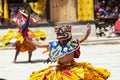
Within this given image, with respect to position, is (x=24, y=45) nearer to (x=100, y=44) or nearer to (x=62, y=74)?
(x=100, y=44)

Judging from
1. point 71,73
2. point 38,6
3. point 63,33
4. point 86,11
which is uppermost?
point 63,33

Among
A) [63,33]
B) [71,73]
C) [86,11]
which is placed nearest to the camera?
[71,73]

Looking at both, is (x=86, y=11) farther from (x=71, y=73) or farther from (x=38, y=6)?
(x=71, y=73)

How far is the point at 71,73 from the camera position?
7.79 meters

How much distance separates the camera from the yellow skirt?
7758mm

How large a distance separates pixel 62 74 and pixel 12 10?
13294 mm

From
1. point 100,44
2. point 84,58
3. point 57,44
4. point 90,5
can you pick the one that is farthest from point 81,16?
point 57,44

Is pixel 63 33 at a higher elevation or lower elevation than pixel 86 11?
higher

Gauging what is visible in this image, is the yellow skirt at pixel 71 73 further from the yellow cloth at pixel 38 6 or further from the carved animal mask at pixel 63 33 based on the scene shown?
the yellow cloth at pixel 38 6

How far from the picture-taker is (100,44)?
1902 centimetres

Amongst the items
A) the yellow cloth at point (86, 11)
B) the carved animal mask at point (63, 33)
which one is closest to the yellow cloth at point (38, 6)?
the yellow cloth at point (86, 11)

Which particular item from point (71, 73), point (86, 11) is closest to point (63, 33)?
point (71, 73)

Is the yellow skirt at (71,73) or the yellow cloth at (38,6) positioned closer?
the yellow skirt at (71,73)

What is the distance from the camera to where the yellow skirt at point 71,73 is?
25.5 ft
